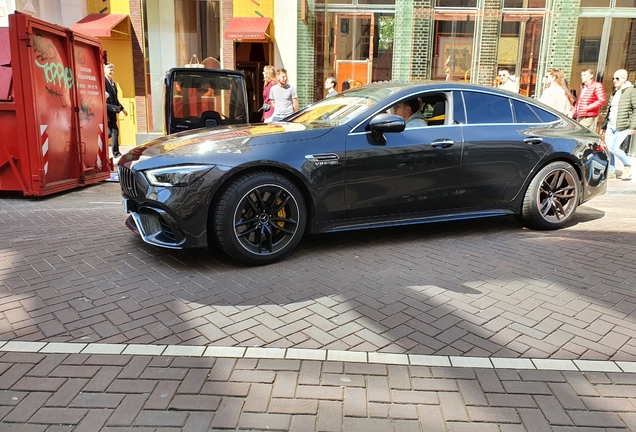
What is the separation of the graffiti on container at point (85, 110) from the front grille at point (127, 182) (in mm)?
4133

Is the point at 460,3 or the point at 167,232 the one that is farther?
the point at 460,3

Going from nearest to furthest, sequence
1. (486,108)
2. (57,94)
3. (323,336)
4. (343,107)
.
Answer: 1. (323,336)
2. (343,107)
3. (486,108)
4. (57,94)

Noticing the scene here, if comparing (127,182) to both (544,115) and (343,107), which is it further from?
(544,115)

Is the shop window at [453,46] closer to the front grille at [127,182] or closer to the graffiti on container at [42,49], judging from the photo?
the graffiti on container at [42,49]

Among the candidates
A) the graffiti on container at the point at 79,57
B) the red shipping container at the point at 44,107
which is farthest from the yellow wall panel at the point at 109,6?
the graffiti on container at the point at 79,57

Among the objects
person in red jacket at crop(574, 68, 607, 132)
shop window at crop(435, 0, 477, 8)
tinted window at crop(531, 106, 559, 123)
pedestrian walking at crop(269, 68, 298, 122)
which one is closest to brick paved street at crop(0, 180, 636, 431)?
tinted window at crop(531, 106, 559, 123)

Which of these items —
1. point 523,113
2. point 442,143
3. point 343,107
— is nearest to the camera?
point 442,143

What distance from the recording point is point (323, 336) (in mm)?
3234

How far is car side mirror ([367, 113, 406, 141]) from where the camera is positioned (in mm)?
4664

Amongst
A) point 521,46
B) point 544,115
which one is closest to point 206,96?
point 544,115

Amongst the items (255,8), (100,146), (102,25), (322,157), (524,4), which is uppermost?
(524,4)

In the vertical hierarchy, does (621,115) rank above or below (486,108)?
below

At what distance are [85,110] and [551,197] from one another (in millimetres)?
6960

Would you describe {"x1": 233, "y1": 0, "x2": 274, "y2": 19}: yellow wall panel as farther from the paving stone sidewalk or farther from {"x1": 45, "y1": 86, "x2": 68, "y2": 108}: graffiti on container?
the paving stone sidewalk
